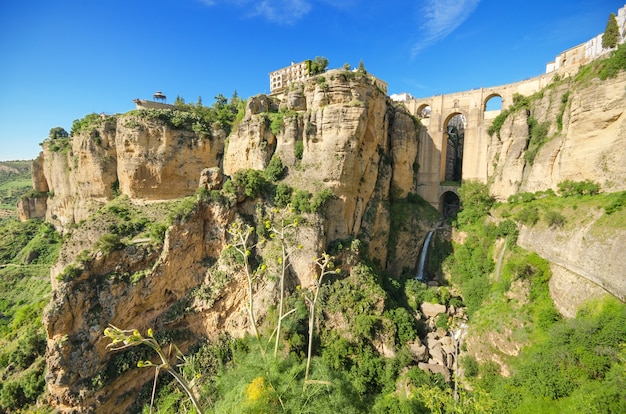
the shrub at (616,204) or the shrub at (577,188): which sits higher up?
the shrub at (577,188)

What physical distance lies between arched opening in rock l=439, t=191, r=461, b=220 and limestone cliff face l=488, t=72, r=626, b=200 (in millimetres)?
6759

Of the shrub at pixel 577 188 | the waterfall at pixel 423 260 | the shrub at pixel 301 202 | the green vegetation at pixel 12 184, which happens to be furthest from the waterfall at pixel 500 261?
the green vegetation at pixel 12 184

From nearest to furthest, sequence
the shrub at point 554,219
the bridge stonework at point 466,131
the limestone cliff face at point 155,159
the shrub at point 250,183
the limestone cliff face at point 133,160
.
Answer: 1. the shrub at point 554,219
2. the shrub at point 250,183
3. the limestone cliff face at point 155,159
4. the limestone cliff face at point 133,160
5. the bridge stonework at point 466,131

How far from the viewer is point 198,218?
72.4 feet

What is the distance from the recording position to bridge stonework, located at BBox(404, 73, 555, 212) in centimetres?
3048

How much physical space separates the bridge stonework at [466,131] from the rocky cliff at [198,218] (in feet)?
9.20

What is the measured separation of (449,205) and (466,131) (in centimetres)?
994

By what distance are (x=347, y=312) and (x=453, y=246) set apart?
602 inches

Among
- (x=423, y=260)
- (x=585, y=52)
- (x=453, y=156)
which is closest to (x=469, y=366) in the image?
(x=423, y=260)

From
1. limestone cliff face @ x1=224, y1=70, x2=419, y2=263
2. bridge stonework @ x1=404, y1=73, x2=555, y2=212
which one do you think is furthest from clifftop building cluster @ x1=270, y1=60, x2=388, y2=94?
limestone cliff face @ x1=224, y1=70, x2=419, y2=263

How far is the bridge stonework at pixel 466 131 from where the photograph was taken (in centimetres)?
3048

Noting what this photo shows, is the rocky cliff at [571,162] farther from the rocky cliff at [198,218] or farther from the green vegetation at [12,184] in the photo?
the green vegetation at [12,184]

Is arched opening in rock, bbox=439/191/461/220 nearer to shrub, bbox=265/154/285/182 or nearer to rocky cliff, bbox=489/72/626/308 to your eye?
rocky cliff, bbox=489/72/626/308

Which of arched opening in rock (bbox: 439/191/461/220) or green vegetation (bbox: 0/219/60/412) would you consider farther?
arched opening in rock (bbox: 439/191/461/220)
